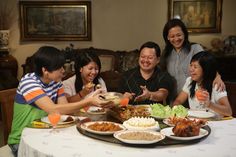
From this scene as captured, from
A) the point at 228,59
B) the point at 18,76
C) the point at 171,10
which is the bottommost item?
the point at 18,76

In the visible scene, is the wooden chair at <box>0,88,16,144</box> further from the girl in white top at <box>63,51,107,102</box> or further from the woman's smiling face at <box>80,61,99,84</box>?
the woman's smiling face at <box>80,61,99,84</box>

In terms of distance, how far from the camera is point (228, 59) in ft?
19.6

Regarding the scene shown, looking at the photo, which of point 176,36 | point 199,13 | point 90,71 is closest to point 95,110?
point 90,71

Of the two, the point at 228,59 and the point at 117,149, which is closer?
the point at 117,149

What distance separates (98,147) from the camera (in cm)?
171

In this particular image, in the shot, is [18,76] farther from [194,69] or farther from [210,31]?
[194,69]

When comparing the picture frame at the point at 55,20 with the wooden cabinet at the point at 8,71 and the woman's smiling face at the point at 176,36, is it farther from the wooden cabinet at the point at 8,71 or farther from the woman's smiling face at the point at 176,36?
the woman's smiling face at the point at 176,36

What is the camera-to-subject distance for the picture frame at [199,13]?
632 cm

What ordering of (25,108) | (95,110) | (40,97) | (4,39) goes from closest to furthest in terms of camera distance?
(40,97) → (25,108) → (95,110) → (4,39)

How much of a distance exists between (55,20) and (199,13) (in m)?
2.83

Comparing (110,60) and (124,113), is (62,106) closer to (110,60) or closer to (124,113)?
(124,113)

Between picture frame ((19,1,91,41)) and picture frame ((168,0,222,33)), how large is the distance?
1.72 meters

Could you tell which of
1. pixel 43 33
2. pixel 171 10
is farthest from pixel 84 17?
pixel 171 10

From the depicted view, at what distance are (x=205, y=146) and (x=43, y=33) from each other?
534 centimetres
